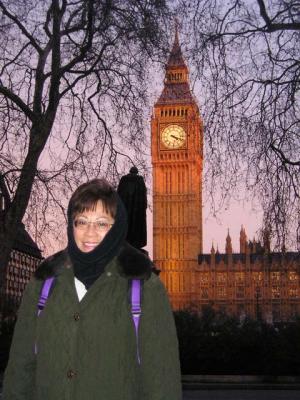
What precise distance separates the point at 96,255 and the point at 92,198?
24 centimetres

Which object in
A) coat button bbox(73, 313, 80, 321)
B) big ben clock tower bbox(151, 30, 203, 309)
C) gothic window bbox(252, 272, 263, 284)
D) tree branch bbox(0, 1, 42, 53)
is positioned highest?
big ben clock tower bbox(151, 30, 203, 309)

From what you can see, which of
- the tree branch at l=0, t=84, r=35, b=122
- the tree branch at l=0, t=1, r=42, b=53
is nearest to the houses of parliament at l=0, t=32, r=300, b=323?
the tree branch at l=0, t=1, r=42, b=53

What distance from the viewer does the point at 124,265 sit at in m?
2.51

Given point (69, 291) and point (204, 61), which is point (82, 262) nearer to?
point (69, 291)

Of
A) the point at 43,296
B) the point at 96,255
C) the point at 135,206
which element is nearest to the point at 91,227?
the point at 96,255

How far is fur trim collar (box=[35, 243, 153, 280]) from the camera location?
247 cm

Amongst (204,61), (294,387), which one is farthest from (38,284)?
(294,387)

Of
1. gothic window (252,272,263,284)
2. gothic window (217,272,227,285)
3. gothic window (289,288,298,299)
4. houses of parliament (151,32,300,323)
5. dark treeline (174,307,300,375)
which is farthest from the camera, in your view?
gothic window (217,272,227,285)

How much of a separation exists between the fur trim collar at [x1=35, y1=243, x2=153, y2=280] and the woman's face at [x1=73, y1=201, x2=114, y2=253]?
0.10 metres

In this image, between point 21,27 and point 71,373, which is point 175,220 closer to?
point 21,27

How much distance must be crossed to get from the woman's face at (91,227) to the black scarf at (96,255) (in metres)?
0.03

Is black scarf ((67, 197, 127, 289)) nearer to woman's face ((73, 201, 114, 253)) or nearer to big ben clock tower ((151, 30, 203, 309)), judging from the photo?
woman's face ((73, 201, 114, 253))

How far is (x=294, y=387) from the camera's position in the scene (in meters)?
10.7

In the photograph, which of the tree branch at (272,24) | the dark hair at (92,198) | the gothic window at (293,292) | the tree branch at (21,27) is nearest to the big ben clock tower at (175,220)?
the gothic window at (293,292)
